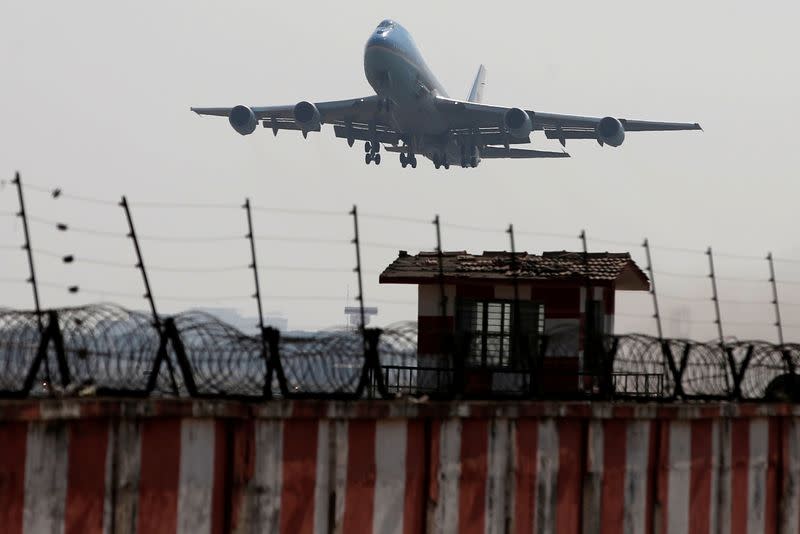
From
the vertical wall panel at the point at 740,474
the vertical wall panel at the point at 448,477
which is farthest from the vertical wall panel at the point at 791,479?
the vertical wall panel at the point at 448,477

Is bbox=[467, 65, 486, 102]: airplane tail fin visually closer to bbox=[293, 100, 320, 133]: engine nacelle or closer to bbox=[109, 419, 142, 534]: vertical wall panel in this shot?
bbox=[293, 100, 320, 133]: engine nacelle

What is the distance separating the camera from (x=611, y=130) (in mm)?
78312

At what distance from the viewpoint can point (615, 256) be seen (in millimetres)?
24641

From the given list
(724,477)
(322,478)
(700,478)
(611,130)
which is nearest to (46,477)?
(322,478)

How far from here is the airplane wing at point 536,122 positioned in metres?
80.7

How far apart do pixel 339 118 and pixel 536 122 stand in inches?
441

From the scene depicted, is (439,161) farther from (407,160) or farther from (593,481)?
(593,481)

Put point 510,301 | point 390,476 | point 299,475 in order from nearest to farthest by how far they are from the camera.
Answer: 1. point 299,475
2. point 390,476
3. point 510,301

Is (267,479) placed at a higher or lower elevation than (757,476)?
higher

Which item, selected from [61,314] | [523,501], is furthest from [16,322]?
[523,501]

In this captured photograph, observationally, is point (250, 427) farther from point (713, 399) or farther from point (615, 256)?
point (615, 256)

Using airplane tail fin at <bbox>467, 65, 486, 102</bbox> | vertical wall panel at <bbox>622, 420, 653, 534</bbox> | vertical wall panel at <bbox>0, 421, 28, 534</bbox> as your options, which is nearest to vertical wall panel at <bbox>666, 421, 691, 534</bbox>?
vertical wall panel at <bbox>622, 420, 653, 534</bbox>

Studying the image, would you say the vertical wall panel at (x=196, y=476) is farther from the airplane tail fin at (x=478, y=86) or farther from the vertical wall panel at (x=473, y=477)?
the airplane tail fin at (x=478, y=86)

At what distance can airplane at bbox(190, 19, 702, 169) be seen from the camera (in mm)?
76625
